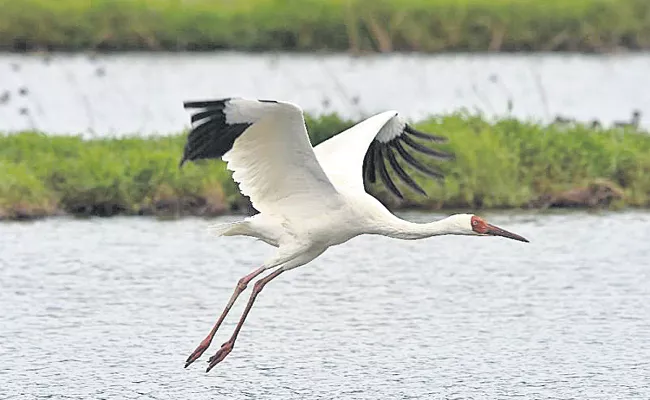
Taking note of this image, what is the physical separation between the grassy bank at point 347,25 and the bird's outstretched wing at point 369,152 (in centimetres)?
1654

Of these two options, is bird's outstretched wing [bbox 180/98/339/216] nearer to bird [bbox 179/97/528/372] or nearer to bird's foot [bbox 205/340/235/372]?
bird [bbox 179/97/528/372]

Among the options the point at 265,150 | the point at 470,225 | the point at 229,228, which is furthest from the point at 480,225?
the point at 229,228

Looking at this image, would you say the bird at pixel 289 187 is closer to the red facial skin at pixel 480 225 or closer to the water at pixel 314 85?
the red facial skin at pixel 480 225

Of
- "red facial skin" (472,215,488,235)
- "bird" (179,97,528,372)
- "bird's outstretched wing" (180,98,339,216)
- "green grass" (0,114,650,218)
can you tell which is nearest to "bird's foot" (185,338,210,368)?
"bird" (179,97,528,372)

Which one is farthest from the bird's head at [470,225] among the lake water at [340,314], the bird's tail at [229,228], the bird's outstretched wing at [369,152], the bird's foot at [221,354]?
the bird's foot at [221,354]

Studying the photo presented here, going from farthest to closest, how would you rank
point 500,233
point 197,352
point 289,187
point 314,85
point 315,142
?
point 314,85, point 315,142, point 289,187, point 197,352, point 500,233

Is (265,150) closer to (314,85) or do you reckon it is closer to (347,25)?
(314,85)

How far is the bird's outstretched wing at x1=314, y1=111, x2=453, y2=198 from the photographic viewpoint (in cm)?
904

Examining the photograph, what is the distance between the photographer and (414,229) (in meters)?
8.43

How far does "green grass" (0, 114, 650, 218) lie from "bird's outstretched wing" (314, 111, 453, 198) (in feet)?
10.2

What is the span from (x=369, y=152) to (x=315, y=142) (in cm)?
337

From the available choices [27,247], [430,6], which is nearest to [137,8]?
[430,6]

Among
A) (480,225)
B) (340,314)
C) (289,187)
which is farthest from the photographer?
(340,314)

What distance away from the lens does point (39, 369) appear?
9016 mm
